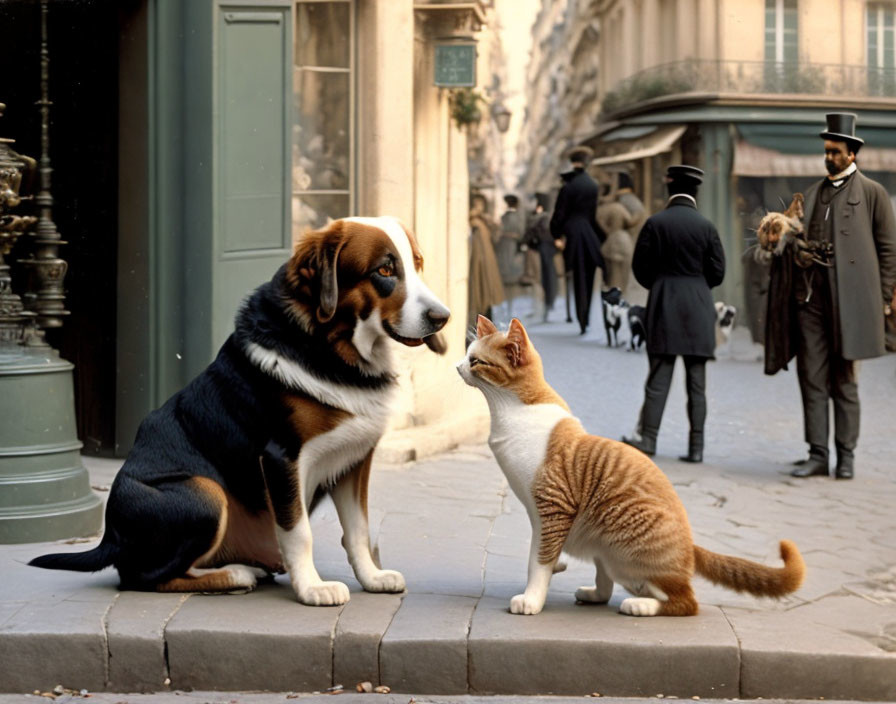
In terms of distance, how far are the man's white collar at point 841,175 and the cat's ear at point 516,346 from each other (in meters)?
5.08

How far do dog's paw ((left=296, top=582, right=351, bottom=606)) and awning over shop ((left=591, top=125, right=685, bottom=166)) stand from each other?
2238 cm

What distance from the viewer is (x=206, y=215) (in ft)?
28.3

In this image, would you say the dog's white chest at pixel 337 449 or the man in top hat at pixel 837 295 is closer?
the dog's white chest at pixel 337 449

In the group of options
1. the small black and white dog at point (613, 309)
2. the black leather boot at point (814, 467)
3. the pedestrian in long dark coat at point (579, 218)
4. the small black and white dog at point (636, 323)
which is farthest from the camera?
the pedestrian in long dark coat at point (579, 218)

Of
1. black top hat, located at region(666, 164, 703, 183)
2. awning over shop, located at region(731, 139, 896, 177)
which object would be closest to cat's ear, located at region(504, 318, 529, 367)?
black top hat, located at region(666, 164, 703, 183)

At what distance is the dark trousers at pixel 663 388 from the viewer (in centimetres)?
1036

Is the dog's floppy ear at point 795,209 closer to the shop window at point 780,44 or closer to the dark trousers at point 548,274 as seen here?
the dark trousers at point 548,274

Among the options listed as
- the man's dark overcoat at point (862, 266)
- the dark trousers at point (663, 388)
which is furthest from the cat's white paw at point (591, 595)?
the dark trousers at point (663, 388)

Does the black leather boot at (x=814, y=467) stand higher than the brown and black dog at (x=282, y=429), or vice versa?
the brown and black dog at (x=282, y=429)

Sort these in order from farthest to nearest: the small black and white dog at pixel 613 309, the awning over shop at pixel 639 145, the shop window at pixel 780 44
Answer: the awning over shop at pixel 639 145 → the shop window at pixel 780 44 → the small black and white dog at pixel 613 309

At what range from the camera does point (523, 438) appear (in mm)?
5059

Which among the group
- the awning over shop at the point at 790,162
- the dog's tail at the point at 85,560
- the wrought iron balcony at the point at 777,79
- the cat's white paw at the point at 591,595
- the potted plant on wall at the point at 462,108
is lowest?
the cat's white paw at the point at 591,595

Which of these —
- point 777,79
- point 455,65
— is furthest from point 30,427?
point 777,79

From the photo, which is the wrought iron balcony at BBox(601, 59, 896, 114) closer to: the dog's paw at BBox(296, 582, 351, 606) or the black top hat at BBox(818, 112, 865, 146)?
the black top hat at BBox(818, 112, 865, 146)
